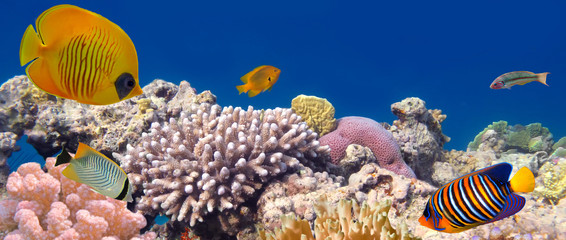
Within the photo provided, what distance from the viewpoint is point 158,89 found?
6.05 metres

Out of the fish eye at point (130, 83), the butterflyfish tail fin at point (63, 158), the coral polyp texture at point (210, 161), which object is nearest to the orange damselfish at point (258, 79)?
the coral polyp texture at point (210, 161)

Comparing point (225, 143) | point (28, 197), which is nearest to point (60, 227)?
point (28, 197)

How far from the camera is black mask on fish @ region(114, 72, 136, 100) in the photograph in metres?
1.34

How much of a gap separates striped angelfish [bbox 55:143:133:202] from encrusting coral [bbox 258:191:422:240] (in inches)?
43.3

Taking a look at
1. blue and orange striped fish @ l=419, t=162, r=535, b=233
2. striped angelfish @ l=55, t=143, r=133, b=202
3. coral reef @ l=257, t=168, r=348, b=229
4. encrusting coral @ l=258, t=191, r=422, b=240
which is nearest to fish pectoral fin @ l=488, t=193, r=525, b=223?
blue and orange striped fish @ l=419, t=162, r=535, b=233

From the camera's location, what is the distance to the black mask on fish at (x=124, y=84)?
4.39ft

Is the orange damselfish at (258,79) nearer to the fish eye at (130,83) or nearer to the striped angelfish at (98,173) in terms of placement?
the striped angelfish at (98,173)

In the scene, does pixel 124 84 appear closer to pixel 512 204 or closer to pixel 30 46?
pixel 30 46

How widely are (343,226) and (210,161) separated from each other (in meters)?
1.79

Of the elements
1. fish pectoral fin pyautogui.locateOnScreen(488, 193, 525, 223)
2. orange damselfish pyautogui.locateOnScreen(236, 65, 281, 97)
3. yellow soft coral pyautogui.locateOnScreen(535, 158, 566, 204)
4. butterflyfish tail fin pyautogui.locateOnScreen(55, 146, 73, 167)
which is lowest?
fish pectoral fin pyautogui.locateOnScreen(488, 193, 525, 223)

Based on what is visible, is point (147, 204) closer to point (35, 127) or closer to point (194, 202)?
point (194, 202)

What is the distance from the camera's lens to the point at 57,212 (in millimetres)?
2637

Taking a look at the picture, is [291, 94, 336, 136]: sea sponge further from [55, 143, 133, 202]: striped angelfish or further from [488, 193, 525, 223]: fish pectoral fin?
[488, 193, 525, 223]: fish pectoral fin

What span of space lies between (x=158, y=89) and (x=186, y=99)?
117 cm
